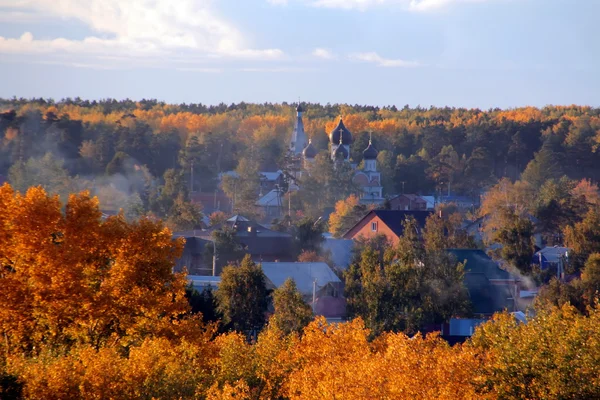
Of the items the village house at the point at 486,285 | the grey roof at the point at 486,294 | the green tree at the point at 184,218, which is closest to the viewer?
the village house at the point at 486,285

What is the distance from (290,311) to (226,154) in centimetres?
6699

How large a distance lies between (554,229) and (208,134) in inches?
2018

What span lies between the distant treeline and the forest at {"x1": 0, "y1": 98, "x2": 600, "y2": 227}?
107 millimetres

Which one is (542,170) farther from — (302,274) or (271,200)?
(302,274)

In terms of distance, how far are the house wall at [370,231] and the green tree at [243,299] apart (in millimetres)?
19183

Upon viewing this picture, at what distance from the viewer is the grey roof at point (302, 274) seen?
33844 mm

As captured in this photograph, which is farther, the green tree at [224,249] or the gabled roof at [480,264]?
the green tree at [224,249]

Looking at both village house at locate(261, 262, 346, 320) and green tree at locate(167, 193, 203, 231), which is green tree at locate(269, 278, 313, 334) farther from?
green tree at locate(167, 193, 203, 231)

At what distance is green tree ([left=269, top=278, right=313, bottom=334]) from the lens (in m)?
24.8

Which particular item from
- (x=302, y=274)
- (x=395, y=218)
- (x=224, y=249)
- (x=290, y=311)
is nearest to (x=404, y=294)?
(x=290, y=311)

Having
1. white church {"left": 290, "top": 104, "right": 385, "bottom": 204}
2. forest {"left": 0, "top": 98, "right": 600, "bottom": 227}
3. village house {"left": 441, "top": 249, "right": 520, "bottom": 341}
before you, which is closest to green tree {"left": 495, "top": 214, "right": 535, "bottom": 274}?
village house {"left": 441, "top": 249, "right": 520, "bottom": 341}

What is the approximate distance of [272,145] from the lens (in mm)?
94500

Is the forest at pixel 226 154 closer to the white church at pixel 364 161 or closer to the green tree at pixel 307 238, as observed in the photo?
the white church at pixel 364 161

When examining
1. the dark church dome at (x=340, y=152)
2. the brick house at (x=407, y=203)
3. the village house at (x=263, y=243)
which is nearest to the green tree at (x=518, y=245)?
the village house at (x=263, y=243)
